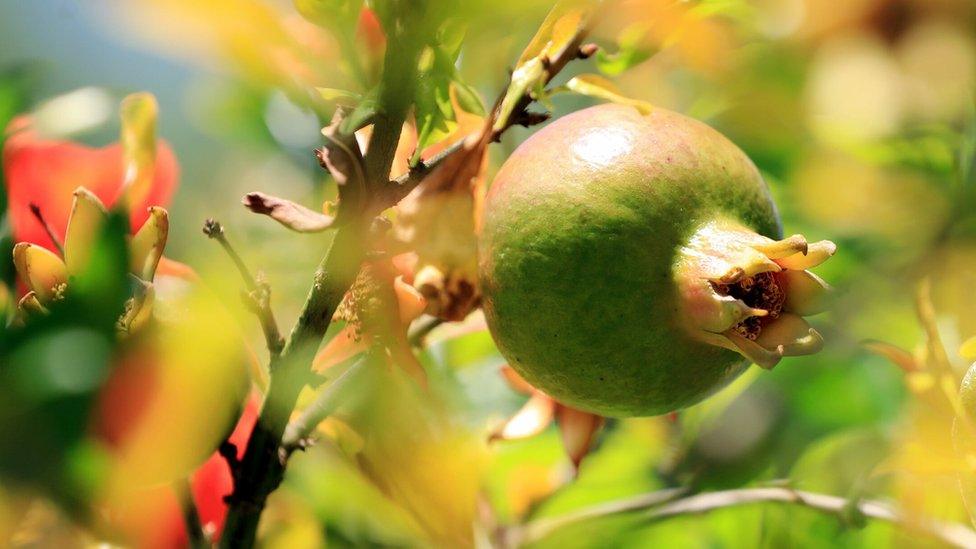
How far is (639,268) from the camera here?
2.21 feet

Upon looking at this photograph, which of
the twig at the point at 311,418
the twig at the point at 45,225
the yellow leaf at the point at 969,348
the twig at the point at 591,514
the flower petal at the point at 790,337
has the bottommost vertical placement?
the twig at the point at 591,514

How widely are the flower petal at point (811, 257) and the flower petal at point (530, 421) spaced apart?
0.29m

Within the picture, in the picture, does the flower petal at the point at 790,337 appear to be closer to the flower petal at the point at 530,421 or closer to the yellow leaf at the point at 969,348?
the yellow leaf at the point at 969,348

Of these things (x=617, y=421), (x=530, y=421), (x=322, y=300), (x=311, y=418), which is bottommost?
(x=617, y=421)

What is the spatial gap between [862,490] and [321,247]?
0.58 m

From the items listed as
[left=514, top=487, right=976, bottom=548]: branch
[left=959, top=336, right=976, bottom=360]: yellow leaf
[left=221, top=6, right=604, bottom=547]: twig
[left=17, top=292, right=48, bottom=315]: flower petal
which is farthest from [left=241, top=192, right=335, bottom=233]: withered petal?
[left=514, top=487, right=976, bottom=548]: branch

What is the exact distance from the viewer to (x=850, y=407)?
1295 millimetres

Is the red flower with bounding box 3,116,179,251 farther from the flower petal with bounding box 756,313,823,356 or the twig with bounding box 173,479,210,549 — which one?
the flower petal with bounding box 756,313,823,356

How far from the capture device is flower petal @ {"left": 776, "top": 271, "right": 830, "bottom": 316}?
0.70 m

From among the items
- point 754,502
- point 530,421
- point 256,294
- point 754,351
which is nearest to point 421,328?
point 530,421

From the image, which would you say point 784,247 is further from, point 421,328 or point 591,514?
point 591,514

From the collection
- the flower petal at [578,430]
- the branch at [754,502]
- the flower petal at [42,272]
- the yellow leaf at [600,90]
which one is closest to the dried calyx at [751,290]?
the yellow leaf at [600,90]

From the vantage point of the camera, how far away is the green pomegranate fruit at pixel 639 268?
26.4 inches

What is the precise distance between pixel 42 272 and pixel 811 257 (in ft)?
1.78
